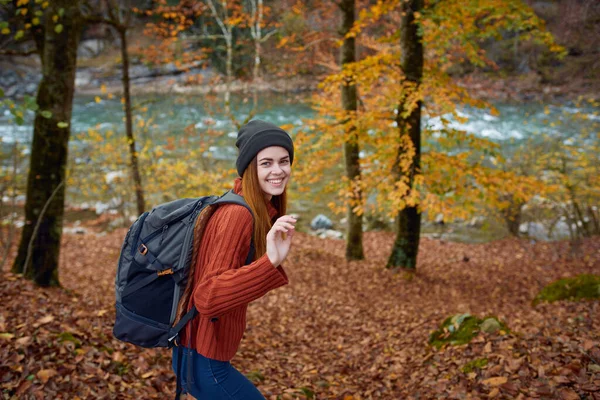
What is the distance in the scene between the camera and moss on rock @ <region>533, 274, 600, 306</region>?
5.99 metres

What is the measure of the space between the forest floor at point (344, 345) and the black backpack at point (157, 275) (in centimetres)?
170

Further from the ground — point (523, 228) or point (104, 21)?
point (104, 21)

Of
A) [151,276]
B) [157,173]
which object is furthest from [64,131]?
[157,173]

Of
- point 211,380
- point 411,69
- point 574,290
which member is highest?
point 411,69

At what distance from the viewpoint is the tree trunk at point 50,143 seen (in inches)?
214

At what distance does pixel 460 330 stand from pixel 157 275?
382cm

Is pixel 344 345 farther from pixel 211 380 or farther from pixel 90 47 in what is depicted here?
pixel 90 47

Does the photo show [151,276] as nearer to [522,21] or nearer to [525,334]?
[525,334]

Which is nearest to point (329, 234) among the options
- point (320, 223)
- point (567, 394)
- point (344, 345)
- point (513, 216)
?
point (320, 223)

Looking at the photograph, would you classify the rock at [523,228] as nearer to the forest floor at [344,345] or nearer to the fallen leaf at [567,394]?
the forest floor at [344,345]

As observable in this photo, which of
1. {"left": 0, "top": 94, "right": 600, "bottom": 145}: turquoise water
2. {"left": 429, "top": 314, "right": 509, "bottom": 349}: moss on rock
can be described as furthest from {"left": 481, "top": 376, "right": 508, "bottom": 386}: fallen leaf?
{"left": 0, "top": 94, "right": 600, "bottom": 145}: turquoise water

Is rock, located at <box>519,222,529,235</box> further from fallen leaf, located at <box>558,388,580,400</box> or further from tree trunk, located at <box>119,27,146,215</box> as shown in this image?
fallen leaf, located at <box>558,388,580,400</box>

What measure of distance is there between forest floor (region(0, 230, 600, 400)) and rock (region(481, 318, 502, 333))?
9 cm

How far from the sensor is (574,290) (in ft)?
20.7
